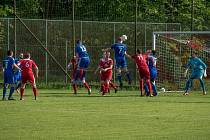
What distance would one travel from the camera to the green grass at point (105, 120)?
15685 mm

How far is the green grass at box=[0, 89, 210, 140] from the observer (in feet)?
51.5

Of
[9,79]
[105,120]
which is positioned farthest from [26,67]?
[105,120]

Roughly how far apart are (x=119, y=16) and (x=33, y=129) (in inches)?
1130

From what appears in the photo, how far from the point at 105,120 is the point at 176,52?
18554mm

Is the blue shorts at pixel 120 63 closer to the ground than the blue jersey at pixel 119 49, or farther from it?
closer to the ground

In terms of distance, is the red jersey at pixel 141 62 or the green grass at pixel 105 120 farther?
the red jersey at pixel 141 62

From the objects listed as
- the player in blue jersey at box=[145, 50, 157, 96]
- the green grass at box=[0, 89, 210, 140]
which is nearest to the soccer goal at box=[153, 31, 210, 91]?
the player in blue jersey at box=[145, 50, 157, 96]

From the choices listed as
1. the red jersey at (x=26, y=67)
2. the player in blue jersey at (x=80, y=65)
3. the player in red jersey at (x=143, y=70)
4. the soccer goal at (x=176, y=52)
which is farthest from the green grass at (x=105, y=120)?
the soccer goal at (x=176, y=52)

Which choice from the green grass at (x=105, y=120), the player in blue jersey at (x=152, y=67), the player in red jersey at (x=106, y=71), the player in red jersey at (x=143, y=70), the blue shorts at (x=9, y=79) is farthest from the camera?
the player in red jersey at (x=106, y=71)

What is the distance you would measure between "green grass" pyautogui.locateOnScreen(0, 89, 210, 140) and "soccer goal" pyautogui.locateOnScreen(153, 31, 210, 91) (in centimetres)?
967

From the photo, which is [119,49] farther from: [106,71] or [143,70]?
[143,70]

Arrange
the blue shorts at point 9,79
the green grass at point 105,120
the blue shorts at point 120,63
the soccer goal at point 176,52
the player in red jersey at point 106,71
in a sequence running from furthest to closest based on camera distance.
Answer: the soccer goal at point 176,52, the blue shorts at point 120,63, the player in red jersey at point 106,71, the blue shorts at point 9,79, the green grass at point 105,120

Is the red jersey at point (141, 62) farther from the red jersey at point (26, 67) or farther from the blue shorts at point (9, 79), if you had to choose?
the blue shorts at point (9, 79)

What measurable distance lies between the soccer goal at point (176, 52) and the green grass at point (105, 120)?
9669mm
